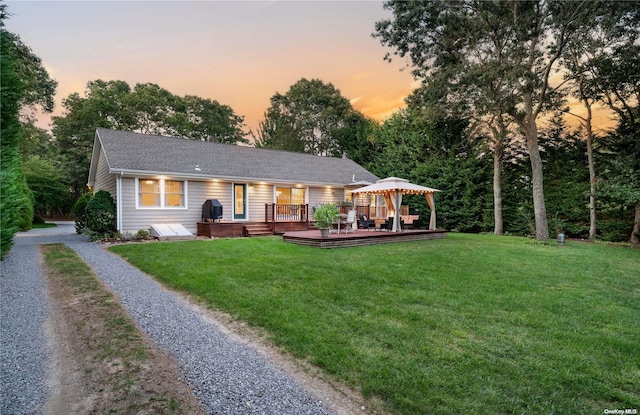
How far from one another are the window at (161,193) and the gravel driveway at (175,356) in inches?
307

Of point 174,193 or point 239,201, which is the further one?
point 239,201

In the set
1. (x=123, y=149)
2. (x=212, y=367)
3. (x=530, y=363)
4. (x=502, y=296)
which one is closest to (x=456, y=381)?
(x=530, y=363)

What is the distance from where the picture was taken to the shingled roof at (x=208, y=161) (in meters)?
13.0

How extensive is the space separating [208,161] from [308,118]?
19.4 metres

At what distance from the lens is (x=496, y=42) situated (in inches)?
490

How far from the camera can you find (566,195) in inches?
557

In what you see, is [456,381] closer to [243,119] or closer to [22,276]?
[22,276]

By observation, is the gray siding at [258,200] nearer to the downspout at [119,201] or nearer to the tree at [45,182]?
the downspout at [119,201]

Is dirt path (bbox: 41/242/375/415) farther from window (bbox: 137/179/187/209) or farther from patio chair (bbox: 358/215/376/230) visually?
patio chair (bbox: 358/215/376/230)

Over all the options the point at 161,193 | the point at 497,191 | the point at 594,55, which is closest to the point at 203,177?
the point at 161,193

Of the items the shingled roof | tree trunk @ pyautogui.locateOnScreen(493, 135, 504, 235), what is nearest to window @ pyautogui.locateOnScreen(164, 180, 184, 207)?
the shingled roof

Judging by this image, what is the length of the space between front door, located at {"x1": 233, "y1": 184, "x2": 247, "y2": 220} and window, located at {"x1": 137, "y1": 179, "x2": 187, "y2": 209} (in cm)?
230

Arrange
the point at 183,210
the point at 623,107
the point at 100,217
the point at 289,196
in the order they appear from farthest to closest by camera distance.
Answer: the point at 289,196
the point at 183,210
the point at 623,107
the point at 100,217

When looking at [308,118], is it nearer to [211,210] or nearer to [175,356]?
[211,210]
